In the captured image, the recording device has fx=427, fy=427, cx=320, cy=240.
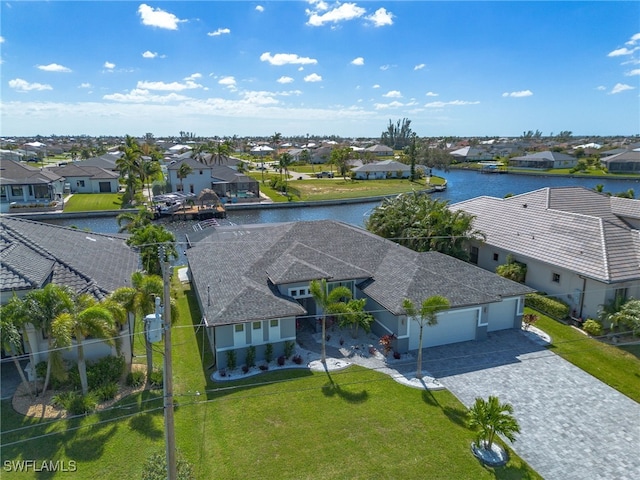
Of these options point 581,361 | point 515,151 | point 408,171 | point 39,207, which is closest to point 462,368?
point 581,361

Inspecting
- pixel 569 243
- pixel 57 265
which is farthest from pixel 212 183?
pixel 569 243

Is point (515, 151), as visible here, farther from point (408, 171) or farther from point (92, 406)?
point (92, 406)

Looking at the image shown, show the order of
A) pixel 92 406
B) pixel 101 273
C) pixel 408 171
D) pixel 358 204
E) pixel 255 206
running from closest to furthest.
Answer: pixel 92 406, pixel 101 273, pixel 255 206, pixel 358 204, pixel 408 171

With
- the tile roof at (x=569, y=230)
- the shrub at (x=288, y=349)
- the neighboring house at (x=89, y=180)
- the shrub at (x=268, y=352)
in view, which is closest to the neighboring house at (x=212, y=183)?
the neighboring house at (x=89, y=180)

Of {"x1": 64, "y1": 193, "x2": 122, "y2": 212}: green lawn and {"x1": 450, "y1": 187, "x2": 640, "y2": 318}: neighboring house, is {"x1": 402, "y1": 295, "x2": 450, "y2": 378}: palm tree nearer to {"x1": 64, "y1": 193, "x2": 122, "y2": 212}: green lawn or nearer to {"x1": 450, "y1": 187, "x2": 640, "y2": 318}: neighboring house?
{"x1": 450, "y1": 187, "x2": 640, "y2": 318}: neighboring house

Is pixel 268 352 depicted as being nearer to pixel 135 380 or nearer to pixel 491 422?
pixel 135 380

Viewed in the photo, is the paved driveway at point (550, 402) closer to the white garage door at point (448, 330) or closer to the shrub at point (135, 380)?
the white garage door at point (448, 330)

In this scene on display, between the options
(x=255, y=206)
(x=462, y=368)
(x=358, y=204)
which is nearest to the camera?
(x=462, y=368)
